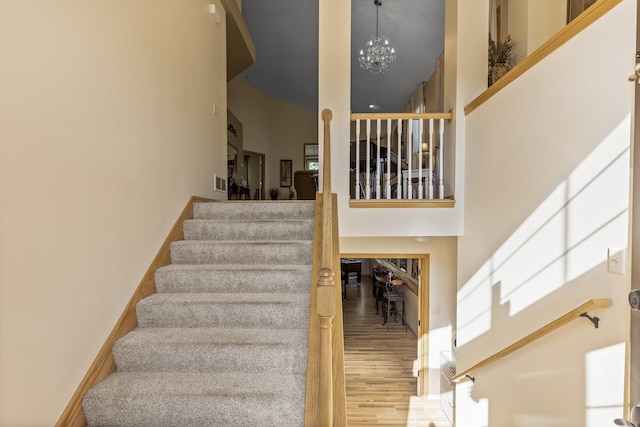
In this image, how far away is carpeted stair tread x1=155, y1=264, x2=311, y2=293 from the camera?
2492 mm

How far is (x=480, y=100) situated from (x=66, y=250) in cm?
308

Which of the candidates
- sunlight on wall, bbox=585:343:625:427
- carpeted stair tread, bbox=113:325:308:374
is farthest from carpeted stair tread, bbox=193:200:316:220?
sunlight on wall, bbox=585:343:625:427

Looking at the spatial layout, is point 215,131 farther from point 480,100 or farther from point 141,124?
point 480,100

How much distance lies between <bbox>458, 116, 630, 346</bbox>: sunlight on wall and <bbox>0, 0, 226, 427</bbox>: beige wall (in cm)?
247

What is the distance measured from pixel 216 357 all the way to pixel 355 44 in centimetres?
646

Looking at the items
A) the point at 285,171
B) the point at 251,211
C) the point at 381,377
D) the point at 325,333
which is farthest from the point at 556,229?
the point at 285,171

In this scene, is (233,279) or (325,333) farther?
(233,279)

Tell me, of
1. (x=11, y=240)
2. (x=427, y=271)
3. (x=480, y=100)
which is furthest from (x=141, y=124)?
(x=427, y=271)

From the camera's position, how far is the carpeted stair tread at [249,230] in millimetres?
2996

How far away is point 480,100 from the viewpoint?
3.01m

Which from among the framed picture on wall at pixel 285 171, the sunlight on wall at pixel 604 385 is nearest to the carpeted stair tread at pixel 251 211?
the sunlight on wall at pixel 604 385

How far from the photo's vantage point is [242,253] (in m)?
2.76

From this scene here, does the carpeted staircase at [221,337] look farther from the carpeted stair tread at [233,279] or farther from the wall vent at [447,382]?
the wall vent at [447,382]

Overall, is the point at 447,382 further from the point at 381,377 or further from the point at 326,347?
the point at 326,347
